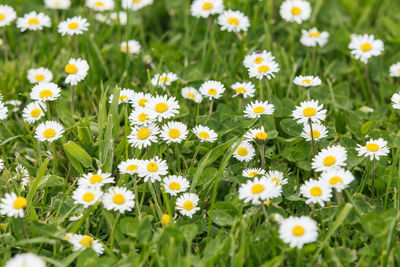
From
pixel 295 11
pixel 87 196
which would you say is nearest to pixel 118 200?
pixel 87 196

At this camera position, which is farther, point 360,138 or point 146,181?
point 360,138

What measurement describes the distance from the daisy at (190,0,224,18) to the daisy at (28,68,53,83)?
1.08m

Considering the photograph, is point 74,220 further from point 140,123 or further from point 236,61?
point 236,61

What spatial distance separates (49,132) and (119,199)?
629mm

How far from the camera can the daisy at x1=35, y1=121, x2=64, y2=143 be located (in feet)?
8.35

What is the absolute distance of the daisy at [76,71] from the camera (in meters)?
2.96

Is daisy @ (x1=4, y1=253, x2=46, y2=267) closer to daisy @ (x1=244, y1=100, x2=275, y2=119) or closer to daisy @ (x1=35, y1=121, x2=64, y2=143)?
daisy @ (x1=35, y1=121, x2=64, y2=143)

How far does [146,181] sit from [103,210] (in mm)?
261

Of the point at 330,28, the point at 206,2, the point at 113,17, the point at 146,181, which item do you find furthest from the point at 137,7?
the point at 146,181

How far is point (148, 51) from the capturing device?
3699mm

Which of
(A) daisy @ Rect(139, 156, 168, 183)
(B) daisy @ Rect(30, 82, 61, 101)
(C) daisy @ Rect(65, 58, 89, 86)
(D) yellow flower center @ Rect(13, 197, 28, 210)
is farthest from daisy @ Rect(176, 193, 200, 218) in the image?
(C) daisy @ Rect(65, 58, 89, 86)

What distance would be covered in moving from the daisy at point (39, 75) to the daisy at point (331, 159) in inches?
69.5

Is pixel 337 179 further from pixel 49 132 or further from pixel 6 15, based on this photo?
pixel 6 15

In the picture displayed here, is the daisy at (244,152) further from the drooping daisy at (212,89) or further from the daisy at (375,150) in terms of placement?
the daisy at (375,150)
